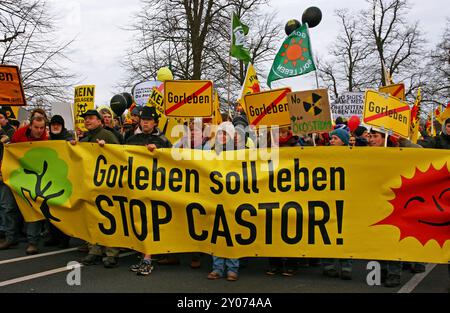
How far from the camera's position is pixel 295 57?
8.80m

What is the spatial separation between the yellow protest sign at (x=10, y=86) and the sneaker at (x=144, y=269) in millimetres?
3637

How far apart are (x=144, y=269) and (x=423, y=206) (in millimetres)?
3195

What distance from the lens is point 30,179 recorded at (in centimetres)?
654

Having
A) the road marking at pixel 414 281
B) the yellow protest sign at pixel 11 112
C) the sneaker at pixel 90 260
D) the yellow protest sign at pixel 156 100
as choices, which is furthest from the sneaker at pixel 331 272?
the yellow protest sign at pixel 11 112

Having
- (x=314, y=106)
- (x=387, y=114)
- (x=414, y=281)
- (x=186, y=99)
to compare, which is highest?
(x=186, y=99)

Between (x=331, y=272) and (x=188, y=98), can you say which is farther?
(x=188, y=98)

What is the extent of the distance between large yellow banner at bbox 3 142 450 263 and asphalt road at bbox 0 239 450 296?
1.08 ft

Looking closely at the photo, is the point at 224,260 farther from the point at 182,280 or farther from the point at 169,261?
the point at 169,261

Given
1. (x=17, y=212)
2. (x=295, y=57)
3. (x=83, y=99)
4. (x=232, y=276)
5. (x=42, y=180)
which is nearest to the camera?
(x=232, y=276)

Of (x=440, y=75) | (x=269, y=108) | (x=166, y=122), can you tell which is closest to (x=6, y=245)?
(x=166, y=122)

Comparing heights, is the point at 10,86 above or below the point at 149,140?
above

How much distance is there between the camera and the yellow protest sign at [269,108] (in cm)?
711

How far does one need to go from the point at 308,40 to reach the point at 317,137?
185 cm

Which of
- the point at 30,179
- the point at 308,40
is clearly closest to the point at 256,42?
the point at 308,40
